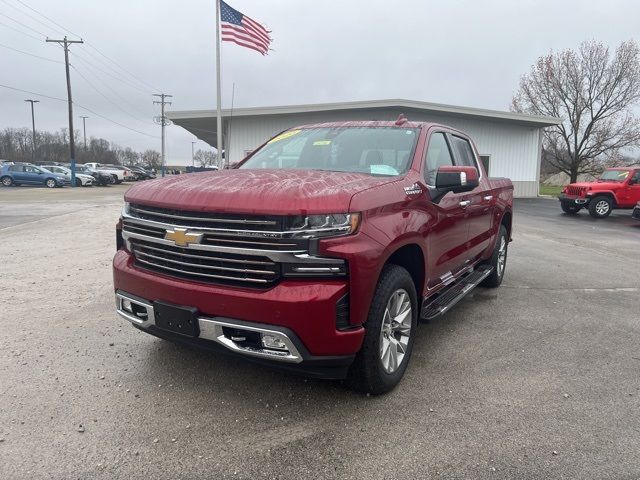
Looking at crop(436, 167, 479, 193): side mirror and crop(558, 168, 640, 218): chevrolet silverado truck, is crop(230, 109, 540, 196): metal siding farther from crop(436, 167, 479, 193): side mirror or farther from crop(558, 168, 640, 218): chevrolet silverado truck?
crop(436, 167, 479, 193): side mirror

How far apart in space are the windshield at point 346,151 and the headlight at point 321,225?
3.30 feet

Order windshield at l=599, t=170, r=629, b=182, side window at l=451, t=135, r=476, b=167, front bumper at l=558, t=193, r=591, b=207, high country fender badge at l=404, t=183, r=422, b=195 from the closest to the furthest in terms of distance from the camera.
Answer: high country fender badge at l=404, t=183, r=422, b=195, side window at l=451, t=135, r=476, b=167, front bumper at l=558, t=193, r=591, b=207, windshield at l=599, t=170, r=629, b=182

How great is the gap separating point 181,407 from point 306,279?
1.22 metres

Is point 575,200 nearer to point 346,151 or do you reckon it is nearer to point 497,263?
point 497,263

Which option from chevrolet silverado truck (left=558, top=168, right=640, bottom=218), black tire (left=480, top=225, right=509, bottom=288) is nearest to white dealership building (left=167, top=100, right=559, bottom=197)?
chevrolet silverado truck (left=558, top=168, right=640, bottom=218)

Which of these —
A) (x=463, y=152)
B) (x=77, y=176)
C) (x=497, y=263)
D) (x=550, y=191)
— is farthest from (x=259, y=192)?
(x=550, y=191)

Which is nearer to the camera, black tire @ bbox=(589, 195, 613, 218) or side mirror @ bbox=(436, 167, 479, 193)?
side mirror @ bbox=(436, 167, 479, 193)

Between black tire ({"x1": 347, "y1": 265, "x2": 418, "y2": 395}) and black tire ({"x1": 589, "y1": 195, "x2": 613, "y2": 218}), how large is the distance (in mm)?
16940

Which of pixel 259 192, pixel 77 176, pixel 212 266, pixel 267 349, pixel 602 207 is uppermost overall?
pixel 259 192

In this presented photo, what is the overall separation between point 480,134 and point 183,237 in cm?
2525

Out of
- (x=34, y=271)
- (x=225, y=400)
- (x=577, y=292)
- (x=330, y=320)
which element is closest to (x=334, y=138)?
(x=330, y=320)

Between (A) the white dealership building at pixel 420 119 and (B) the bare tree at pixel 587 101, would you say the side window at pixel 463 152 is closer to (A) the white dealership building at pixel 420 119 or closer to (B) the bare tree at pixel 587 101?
(A) the white dealership building at pixel 420 119

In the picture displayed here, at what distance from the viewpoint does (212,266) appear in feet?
9.13

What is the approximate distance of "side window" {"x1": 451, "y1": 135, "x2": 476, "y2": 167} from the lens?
192 inches
